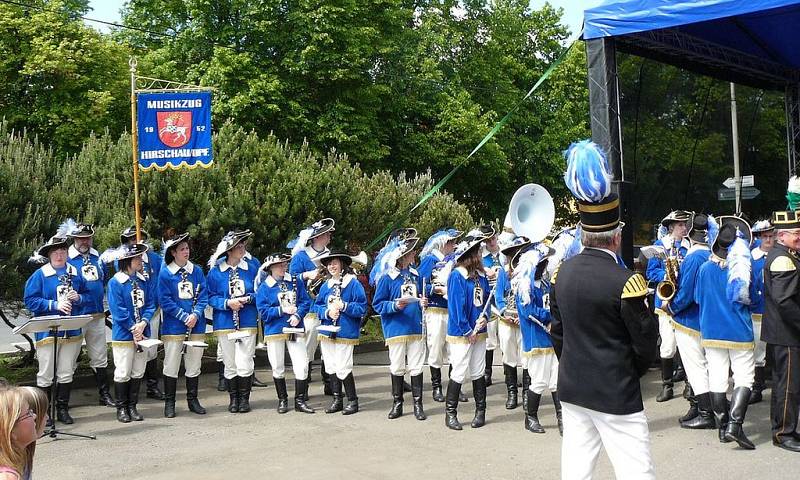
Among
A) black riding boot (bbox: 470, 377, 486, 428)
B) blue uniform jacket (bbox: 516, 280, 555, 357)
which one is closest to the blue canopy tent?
blue uniform jacket (bbox: 516, 280, 555, 357)

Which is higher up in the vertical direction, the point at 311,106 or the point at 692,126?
the point at 311,106

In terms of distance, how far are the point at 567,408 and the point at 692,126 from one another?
11.6m

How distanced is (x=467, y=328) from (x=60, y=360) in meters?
5.09

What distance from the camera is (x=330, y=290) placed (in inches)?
396

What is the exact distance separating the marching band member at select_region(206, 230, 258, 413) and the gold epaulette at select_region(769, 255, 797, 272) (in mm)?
6121

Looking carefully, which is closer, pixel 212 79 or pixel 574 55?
pixel 212 79

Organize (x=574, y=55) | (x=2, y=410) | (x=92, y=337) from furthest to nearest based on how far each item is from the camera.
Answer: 1. (x=574, y=55)
2. (x=92, y=337)
3. (x=2, y=410)

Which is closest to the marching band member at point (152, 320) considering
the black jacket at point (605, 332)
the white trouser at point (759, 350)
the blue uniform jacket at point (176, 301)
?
the blue uniform jacket at point (176, 301)

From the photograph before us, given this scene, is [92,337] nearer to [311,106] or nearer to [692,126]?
[692,126]

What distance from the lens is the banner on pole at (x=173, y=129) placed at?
11.6m

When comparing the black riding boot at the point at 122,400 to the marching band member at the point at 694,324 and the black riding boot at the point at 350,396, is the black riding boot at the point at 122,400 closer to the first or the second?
the black riding boot at the point at 350,396

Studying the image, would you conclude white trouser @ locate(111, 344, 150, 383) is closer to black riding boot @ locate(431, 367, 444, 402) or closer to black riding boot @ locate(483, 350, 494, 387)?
black riding boot @ locate(431, 367, 444, 402)

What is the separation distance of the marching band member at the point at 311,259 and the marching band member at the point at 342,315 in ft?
3.51

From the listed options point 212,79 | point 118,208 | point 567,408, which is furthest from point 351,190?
point 567,408
